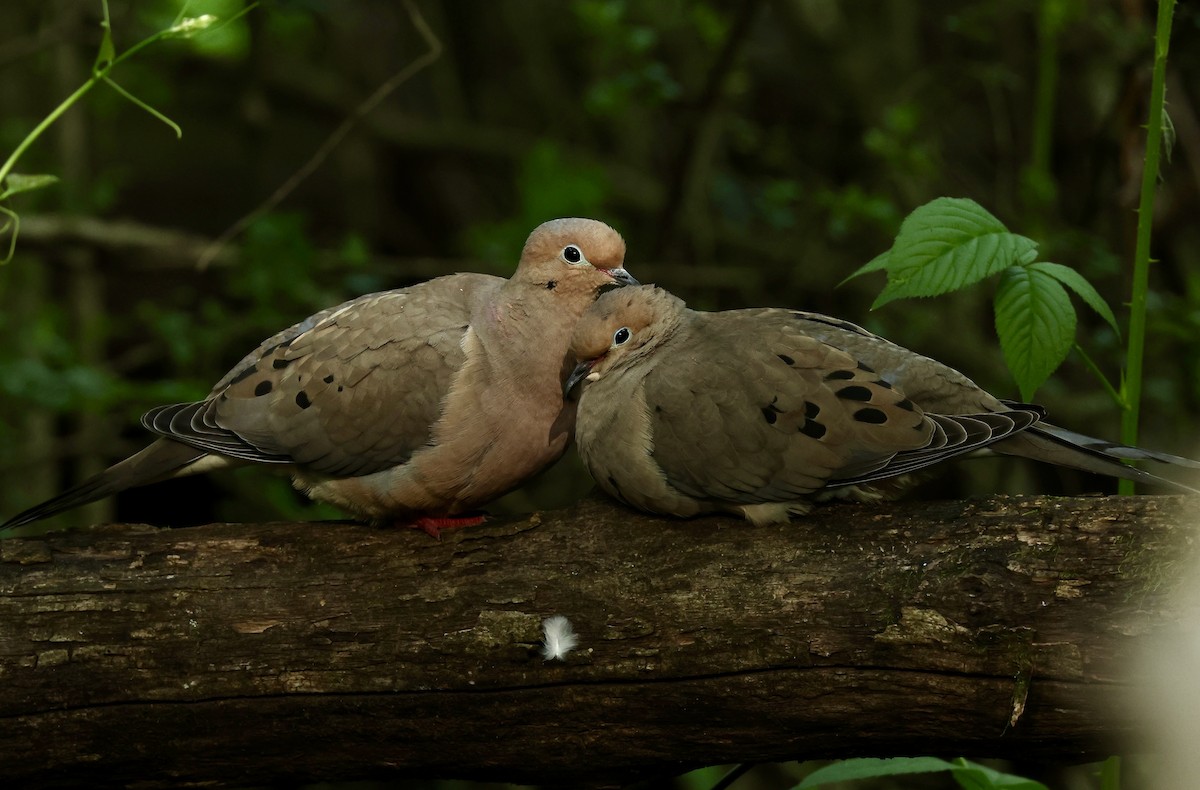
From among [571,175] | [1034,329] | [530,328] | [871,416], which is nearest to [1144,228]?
[1034,329]

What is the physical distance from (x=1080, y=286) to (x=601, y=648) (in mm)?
1347

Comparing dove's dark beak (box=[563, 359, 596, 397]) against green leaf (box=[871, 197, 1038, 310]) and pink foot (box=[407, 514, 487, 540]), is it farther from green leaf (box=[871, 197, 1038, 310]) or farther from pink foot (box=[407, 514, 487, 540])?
green leaf (box=[871, 197, 1038, 310])

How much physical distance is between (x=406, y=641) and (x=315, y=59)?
636 cm

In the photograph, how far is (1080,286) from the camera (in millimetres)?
2600

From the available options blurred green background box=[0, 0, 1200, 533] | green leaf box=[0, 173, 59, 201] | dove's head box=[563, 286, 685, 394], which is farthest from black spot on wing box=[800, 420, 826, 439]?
green leaf box=[0, 173, 59, 201]

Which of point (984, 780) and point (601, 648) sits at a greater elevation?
point (601, 648)

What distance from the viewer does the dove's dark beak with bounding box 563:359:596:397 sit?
10.4 feet

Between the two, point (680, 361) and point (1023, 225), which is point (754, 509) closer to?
point (680, 361)

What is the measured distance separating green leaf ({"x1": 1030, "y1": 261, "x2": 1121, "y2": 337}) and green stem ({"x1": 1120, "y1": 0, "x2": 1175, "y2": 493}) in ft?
0.44

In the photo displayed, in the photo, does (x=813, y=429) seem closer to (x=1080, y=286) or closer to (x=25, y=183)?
(x=1080, y=286)

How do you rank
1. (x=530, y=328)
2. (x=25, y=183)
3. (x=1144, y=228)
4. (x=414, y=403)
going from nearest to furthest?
(x=1144, y=228) < (x=25, y=183) < (x=414, y=403) < (x=530, y=328)

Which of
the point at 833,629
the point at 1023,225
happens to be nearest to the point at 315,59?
the point at 1023,225

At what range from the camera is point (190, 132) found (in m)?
8.37

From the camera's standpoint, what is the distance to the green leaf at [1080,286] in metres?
2.57
